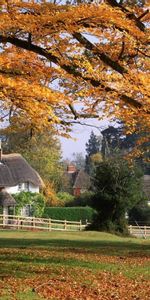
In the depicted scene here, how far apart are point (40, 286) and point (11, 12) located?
5733 millimetres

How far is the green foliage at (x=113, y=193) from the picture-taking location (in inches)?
1489

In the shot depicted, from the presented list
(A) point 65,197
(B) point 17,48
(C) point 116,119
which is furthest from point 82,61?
(A) point 65,197

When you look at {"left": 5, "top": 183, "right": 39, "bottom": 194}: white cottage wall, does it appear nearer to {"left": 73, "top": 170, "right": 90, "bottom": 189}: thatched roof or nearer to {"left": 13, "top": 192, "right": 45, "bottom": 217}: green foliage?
{"left": 13, "top": 192, "right": 45, "bottom": 217}: green foliage

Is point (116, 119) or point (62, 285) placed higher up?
point (116, 119)

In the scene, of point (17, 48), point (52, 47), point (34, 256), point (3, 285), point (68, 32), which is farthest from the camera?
point (34, 256)

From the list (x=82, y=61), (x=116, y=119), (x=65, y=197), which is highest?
(x=82, y=61)

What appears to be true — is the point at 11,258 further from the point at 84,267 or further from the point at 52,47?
the point at 52,47

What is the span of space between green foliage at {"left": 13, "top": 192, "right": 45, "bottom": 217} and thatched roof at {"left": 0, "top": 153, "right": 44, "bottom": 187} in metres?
1.70

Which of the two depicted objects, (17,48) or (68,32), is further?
(17,48)

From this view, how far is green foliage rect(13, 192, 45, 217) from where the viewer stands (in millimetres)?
57094

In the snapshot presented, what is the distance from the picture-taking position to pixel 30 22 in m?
11.6

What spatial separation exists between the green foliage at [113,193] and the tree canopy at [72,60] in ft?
73.6

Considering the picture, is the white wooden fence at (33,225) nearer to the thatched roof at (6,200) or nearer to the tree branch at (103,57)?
the thatched roof at (6,200)

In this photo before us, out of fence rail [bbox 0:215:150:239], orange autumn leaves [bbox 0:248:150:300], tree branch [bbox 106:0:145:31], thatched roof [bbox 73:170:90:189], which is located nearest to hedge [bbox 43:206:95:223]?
fence rail [bbox 0:215:150:239]
